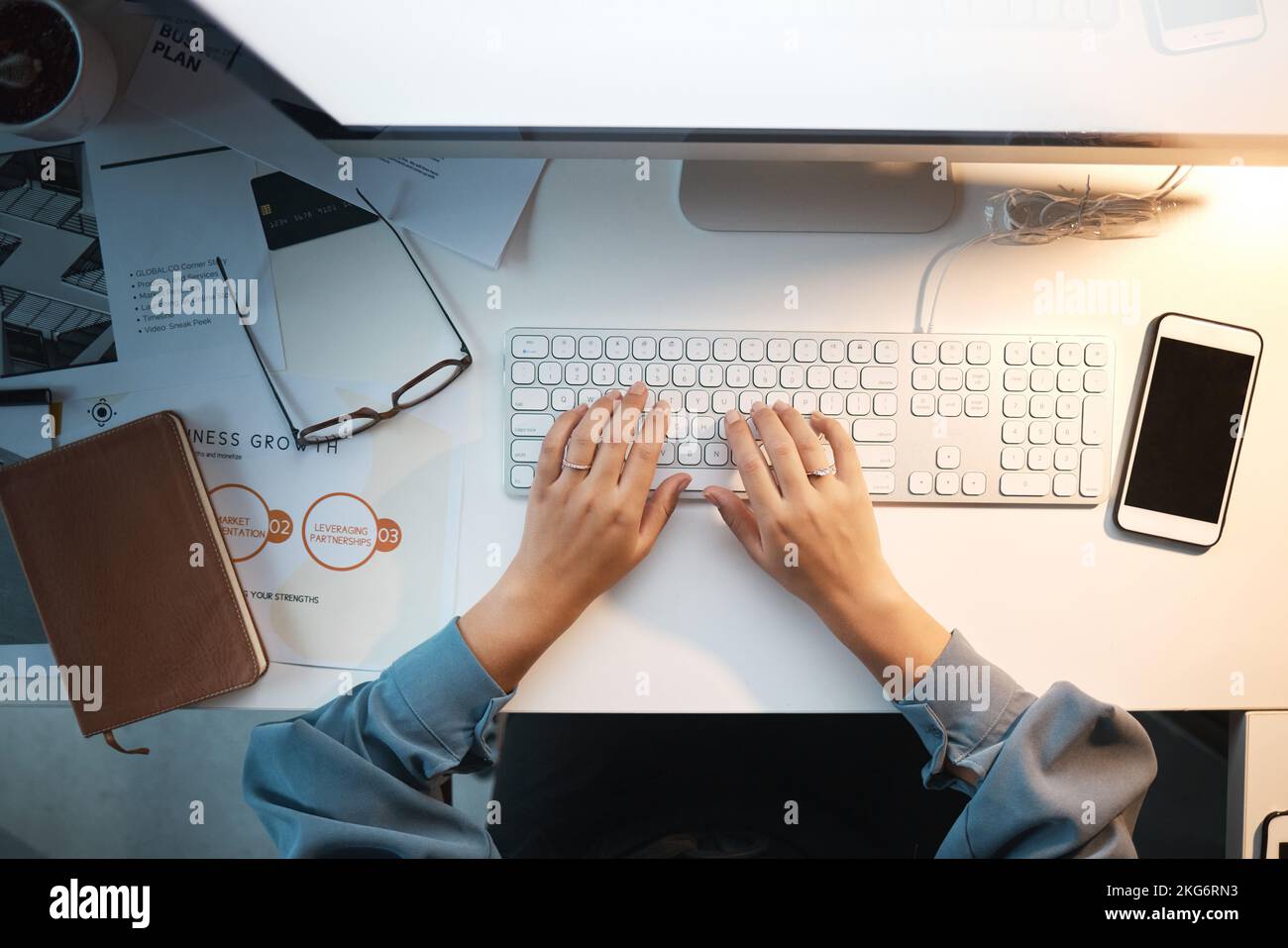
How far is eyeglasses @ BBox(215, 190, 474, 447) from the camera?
640 millimetres

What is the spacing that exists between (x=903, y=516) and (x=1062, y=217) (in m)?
0.30

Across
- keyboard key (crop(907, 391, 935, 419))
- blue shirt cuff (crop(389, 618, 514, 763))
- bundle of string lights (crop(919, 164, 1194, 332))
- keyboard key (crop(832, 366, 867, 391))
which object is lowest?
blue shirt cuff (crop(389, 618, 514, 763))

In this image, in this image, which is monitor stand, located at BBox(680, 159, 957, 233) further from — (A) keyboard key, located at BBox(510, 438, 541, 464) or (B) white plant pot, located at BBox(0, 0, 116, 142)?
(B) white plant pot, located at BBox(0, 0, 116, 142)

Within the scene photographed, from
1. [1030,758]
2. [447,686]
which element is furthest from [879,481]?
[447,686]

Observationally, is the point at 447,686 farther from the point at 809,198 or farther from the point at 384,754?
the point at 809,198

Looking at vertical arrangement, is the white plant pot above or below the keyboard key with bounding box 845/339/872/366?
above

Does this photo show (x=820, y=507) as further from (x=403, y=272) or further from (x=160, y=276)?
(x=160, y=276)

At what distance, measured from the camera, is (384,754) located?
63 centimetres

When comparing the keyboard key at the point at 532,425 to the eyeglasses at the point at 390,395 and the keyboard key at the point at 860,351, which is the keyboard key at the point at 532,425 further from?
the keyboard key at the point at 860,351

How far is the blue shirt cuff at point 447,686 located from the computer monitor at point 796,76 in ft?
1.28

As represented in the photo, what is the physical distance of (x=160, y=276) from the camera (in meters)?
0.66

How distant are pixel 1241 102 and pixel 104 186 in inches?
35.2

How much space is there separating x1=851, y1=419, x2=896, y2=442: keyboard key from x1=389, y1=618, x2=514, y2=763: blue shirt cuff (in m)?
0.37

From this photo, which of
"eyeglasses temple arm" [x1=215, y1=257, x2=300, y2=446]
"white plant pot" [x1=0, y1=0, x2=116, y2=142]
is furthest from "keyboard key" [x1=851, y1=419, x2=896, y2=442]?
"white plant pot" [x1=0, y1=0, x2=116, y2=142]
